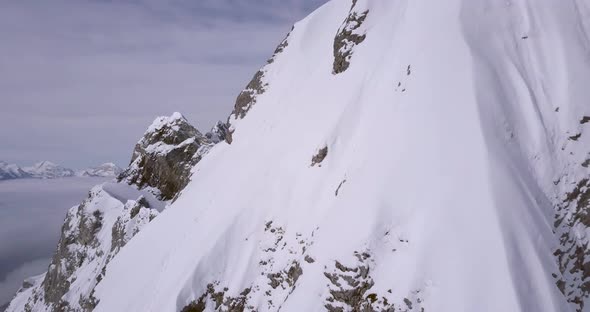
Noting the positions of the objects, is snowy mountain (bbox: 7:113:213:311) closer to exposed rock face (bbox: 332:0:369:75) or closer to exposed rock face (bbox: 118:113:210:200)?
exposed rock face (bbox: 118:113:210:200)

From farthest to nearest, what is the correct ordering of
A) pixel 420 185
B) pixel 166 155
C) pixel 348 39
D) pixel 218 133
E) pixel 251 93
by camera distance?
1. pixel 218 133
2. pixel 166 155
3. pixel 251 93
4. pixel 348 39
5. pixel 420 185

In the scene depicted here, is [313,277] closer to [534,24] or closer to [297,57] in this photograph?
[534,24]

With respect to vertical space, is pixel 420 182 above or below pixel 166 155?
below

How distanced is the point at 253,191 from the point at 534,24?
16.7m

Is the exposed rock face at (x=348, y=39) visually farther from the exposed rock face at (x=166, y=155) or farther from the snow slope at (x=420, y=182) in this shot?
the exposed rock face at (x=166, y=155)

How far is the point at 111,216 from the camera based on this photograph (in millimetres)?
47219

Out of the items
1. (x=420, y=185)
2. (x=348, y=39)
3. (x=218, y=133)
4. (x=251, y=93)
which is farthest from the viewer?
(x=218, y=133)

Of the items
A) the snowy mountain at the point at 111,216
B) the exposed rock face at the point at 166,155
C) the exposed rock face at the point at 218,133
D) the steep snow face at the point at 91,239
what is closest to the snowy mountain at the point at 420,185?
the steep snow face at the point at 91,239

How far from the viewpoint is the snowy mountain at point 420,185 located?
1125cm

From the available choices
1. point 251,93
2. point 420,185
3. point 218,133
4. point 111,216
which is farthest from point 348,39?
point 111,216

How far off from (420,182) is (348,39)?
13.3 metres

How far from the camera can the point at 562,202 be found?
1222 cm

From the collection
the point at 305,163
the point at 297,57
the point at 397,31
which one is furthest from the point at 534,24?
the point at 297,57

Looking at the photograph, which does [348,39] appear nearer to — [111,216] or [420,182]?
[420,182]
